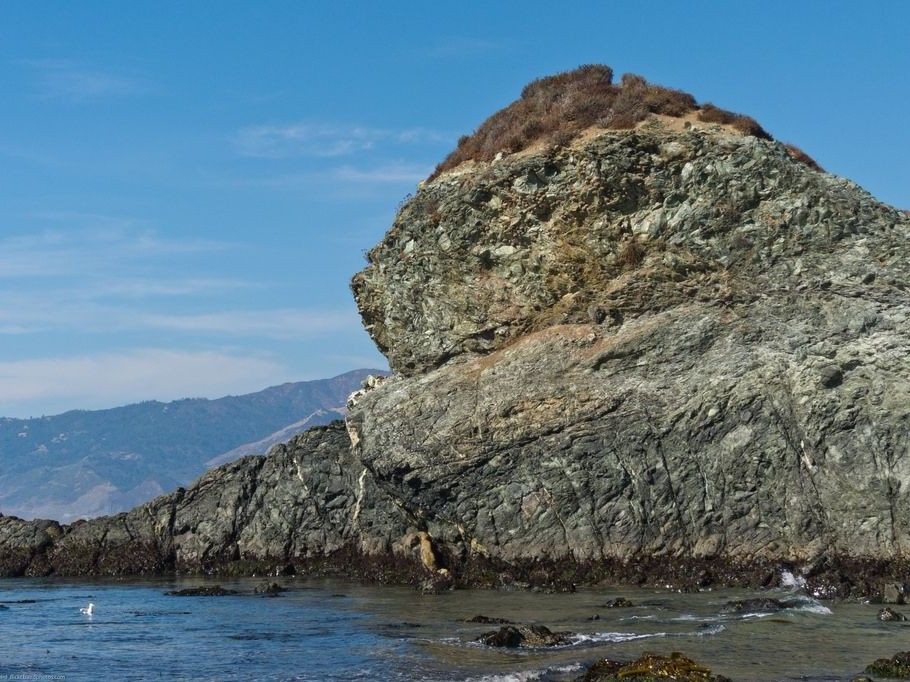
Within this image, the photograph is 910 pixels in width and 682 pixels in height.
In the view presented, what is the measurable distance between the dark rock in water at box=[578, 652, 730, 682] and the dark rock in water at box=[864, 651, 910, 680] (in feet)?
11.2

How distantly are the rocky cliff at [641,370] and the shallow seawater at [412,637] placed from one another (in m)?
3.21

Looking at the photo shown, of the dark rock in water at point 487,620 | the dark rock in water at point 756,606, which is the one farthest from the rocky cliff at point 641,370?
the dark rock in water at point 487,620

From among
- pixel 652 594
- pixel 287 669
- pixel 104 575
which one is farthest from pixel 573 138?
pixel 104 575

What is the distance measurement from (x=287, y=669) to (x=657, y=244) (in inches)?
1025

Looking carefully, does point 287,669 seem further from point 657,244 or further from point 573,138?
point 573,138

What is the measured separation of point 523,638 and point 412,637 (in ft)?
11.9

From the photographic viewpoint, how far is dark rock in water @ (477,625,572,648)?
89.0ft

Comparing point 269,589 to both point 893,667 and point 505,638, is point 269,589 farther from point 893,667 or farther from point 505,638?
point 893,667

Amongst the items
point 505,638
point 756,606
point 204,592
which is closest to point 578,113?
point 756,606

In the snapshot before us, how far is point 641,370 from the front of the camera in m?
42.3

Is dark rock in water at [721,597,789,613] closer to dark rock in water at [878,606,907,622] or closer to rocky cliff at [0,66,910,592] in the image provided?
dark rock in water at [878,606,907,622]

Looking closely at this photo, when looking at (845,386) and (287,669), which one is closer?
(287,669)

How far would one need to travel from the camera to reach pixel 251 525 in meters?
54.4

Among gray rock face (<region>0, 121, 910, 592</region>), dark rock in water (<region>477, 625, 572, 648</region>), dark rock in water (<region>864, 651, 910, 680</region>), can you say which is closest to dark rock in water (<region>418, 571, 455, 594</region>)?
gray rock face (<region>0, 121, 910, 592</region>)
